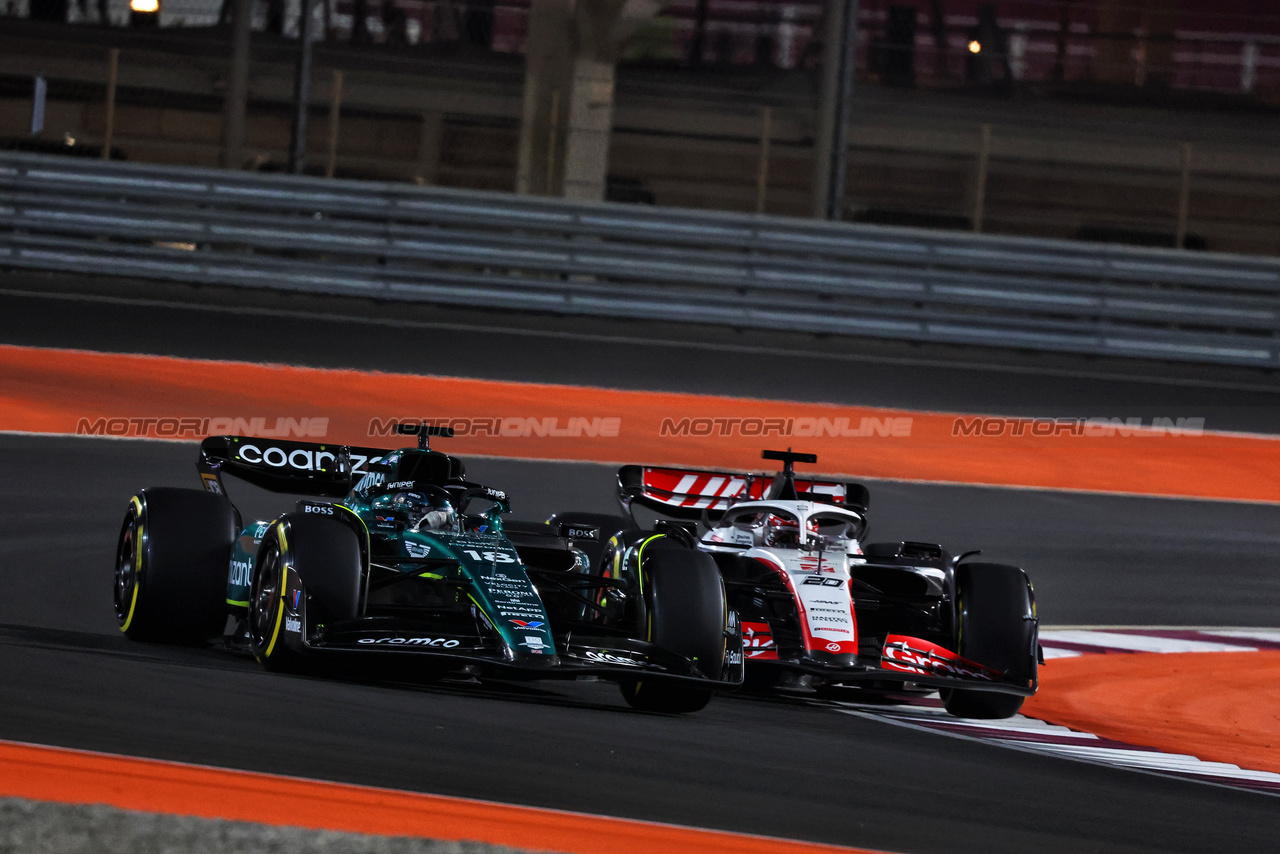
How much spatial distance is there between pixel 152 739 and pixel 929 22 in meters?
15.8

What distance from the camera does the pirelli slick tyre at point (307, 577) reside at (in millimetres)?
7328

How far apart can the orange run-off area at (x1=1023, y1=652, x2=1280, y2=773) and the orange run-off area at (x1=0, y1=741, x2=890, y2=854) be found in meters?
3.68

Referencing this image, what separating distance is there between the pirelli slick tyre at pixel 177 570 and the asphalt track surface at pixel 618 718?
6.0 inches

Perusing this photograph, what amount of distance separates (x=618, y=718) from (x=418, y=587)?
125 cm

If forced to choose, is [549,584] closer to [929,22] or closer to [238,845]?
[238,845]

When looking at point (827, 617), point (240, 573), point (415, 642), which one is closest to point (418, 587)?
point (240, 573)

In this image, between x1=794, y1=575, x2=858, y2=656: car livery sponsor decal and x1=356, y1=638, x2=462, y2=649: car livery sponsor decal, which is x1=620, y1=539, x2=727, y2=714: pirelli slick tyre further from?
x1=356, y1=638, x2=462, y2=649: car livery sponsor decal

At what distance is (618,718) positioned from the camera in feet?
24.3

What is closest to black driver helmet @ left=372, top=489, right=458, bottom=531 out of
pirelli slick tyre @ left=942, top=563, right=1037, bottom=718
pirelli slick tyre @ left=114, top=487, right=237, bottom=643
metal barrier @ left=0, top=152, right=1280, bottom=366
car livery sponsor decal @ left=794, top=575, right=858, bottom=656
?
pirelli slick tyre @ left=114, top=487, right=237, bottom=643

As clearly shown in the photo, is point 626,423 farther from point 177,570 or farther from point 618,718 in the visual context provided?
point 618,718

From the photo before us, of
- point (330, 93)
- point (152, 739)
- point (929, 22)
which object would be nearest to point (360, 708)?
point (152, 739)

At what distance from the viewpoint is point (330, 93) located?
19141 mm

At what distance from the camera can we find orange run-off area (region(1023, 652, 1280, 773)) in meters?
8.55

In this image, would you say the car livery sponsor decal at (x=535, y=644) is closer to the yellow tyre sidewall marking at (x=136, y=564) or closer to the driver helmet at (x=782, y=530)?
the yellow tyre sidewall marking at (x=136, y=564)
